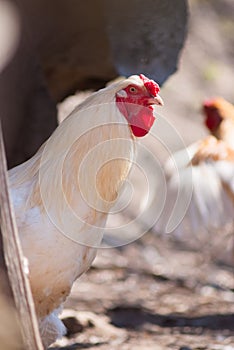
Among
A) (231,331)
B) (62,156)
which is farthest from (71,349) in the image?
(62,156)

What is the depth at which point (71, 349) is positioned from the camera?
3.92m

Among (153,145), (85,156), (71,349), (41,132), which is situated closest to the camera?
(85,156)

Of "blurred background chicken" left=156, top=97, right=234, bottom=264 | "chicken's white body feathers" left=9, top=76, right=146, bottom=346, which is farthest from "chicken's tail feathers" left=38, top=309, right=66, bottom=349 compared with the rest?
"blurred background chicken" left=156, top=97, right=234, bottom=264

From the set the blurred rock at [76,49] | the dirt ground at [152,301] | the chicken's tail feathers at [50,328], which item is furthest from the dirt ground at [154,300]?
the chicken's tail feathers at [50,328]

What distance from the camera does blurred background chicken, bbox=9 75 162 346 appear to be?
9.68 feet

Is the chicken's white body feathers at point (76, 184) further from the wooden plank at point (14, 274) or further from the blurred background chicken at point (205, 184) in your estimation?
the blurred background chicken at point (205, 184)

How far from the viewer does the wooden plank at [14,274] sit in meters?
2.20

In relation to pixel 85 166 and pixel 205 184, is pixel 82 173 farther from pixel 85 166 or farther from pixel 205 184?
pixel 205 184

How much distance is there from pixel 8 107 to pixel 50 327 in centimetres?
156

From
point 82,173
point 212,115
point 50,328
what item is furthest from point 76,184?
point 212,115

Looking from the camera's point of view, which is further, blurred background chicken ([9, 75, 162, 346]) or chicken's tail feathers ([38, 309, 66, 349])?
chicken's tail feathers ([38, 309, 66, 349])

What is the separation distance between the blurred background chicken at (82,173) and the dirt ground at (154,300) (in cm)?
110

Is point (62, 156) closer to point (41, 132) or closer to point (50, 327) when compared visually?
point (50, 327)

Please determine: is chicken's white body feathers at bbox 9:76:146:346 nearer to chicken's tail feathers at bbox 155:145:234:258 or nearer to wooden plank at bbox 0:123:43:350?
wooden plank at bbox 0:123:43:350
